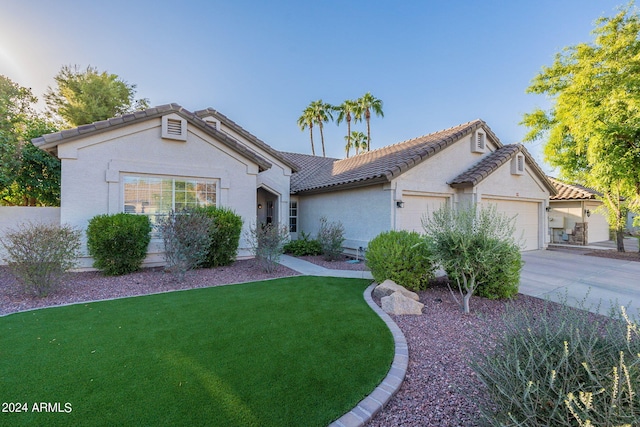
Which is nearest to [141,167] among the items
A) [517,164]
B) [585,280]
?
[585,280]

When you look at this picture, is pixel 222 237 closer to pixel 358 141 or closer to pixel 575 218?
pixel 575 218

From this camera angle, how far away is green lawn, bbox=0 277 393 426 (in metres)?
2.81

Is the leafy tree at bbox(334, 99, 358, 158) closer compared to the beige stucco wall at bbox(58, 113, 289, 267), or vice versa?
the beige stucco wall at bbox(58, 113, 289, 267)

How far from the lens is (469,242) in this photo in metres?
5.48

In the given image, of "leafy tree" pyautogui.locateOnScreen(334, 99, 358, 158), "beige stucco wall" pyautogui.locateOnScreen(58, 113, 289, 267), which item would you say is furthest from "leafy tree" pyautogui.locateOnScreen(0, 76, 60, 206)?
"leafy tree" pyautogui.locateOnScreen(334, 99, 358, 158)

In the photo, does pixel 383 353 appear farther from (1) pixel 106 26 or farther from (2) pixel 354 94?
(2) pixel 354 94

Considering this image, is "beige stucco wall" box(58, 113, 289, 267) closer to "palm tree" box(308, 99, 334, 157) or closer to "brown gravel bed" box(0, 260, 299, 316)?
"brown gravel bed" box(0, 260, 299, 316)

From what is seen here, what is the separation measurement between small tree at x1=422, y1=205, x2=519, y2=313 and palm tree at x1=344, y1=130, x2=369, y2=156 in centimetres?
3022

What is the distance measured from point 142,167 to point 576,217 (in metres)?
24.8

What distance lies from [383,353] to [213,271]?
6966mm

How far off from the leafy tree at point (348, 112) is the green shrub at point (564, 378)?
34305 millimetres

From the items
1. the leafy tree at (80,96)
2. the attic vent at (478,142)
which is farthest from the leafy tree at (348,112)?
Result: the leafy tree at (80,96)

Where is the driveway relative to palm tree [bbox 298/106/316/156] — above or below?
below

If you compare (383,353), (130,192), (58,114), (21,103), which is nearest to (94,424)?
(383,353)
